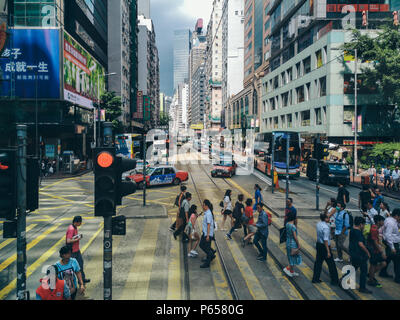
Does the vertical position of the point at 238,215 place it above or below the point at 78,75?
below

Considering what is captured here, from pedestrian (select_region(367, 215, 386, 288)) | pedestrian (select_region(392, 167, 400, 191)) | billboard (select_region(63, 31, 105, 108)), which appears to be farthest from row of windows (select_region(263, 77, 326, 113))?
pedestrian (select_region(367, 215, 386, 288))

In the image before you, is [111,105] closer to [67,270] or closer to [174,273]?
[174,273]

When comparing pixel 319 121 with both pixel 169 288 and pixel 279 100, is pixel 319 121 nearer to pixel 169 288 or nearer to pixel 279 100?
pixel 279 100

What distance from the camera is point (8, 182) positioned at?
5.40 meters

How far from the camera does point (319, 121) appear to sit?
44.8 metres

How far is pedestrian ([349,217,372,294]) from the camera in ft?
25.9

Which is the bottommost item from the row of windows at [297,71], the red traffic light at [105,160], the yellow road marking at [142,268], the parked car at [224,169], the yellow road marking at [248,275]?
the yellow road marking at [248,275]

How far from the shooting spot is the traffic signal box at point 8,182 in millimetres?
5391

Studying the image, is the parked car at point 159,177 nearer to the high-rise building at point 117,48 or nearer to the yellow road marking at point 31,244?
the yellow road marking at point 31,244

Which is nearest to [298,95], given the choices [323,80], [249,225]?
[323,80]

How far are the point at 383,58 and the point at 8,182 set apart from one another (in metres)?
39.5

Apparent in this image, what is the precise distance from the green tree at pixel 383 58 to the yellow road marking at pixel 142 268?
3343cm

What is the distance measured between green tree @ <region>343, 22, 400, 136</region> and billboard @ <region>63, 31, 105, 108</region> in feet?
98.0

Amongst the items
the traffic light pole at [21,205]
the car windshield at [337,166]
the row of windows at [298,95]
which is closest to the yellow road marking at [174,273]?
the traffic light pole at [21,205]
